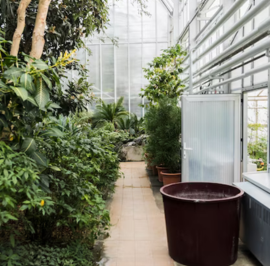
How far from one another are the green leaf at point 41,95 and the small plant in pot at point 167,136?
13.6 feet

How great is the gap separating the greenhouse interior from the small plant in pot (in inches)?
0.9

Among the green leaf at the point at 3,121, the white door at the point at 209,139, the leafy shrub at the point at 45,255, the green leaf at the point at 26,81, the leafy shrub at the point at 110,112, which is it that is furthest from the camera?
the leafy shrub at the point at 110,112

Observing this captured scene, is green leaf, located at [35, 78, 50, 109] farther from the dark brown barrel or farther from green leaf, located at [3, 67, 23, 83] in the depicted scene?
the dark brown barrel

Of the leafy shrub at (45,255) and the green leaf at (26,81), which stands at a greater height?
the green leaf at (26,81)

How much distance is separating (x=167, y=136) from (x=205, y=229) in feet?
11.4

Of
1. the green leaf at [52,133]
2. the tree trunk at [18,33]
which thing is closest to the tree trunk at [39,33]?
the tree trunk at [18,33]

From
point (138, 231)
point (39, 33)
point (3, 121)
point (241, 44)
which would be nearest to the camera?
point (3, 121)

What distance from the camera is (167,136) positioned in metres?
6.27

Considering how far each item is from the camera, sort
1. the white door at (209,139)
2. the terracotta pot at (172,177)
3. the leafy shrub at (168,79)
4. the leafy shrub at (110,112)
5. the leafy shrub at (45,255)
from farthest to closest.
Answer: the leafy shrub at (110,112) → the leafy shrub at (168,79) → the terracotta pot at (172,177) → the white door at (209,139) → the leafy shrub at (45,255)

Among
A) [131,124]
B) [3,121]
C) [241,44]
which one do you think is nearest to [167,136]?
[241,44]

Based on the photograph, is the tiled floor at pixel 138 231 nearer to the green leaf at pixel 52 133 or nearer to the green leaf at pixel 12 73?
the green leaf at pixel 52 133

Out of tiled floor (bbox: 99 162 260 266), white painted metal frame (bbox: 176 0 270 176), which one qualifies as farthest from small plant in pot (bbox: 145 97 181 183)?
white painted metal frame (bbox: 176 0 270 176)

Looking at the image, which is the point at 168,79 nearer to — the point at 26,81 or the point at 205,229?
the point at 205,229

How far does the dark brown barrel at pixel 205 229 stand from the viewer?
2.87m
